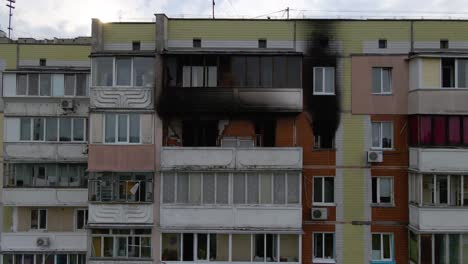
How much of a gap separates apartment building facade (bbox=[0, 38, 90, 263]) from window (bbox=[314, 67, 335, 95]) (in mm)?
10653

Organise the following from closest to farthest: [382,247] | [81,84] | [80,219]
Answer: [382,247] < [81,84] < [80,219]

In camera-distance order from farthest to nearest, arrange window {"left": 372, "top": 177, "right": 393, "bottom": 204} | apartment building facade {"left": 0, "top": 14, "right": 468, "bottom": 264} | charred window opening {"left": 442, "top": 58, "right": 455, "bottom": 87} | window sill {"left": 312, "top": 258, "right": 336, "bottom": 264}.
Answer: window {"left": 372, "top": 177, "right": 393, "bottom": 204}
window sill {"left": 312, "top": 258, "right": 336, "bottom": 264}
charred window opening {"left": 442, "top": 58, "right": 455, "bottom": 87}
apartment building facade {"left": 0, "top": 14, "right": 468, "bottom": 264}

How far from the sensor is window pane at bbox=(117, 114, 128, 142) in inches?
794

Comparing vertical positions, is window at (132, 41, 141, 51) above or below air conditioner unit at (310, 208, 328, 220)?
above

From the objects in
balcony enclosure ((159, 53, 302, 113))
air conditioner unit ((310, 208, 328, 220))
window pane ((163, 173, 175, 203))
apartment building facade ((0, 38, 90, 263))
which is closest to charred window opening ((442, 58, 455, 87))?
balcony enclosure ((159, 53, 302, 113))

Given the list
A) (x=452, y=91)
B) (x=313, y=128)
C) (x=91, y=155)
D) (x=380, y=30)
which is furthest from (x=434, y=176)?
(x=91, y=155)

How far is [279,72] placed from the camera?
20094 millimetres

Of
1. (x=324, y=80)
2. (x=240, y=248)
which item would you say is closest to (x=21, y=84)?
(x=240, y=248)

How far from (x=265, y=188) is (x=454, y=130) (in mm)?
7672

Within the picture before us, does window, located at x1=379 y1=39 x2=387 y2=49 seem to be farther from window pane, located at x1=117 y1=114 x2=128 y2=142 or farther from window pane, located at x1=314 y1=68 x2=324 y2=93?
window pane, located at x1=117 y1=114 x2=128 y2=142

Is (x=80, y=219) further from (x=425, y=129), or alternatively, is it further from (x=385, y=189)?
(x=425, y=129)

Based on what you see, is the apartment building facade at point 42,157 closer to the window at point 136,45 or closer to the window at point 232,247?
the window at point 136,45

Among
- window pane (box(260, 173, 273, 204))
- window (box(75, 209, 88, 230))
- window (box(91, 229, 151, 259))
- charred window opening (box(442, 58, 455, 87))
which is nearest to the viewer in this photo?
charred window opening (box(442, 58, 455, 87))

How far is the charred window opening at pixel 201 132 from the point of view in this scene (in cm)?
2084
